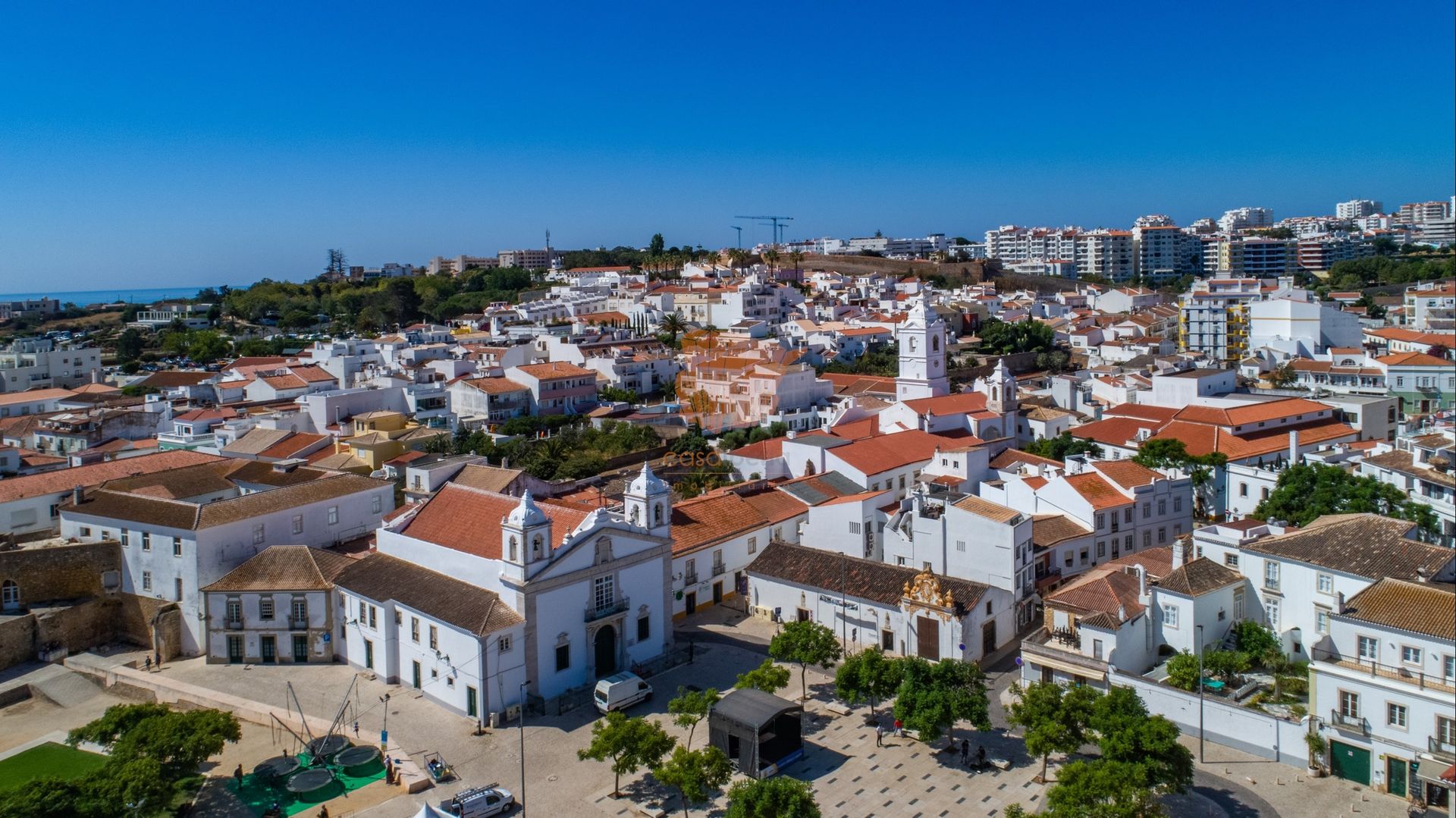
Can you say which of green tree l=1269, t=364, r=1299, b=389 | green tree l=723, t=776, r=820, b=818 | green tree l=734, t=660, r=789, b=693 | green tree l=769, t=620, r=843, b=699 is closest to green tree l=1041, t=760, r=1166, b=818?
green tree l=723, t=776, r=820, b=818

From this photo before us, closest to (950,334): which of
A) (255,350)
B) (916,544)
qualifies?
(916,544)

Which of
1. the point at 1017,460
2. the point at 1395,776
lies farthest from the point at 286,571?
the point at 1395,776

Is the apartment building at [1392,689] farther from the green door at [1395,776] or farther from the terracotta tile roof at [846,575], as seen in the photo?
the terracotta tile roof at [846,575]

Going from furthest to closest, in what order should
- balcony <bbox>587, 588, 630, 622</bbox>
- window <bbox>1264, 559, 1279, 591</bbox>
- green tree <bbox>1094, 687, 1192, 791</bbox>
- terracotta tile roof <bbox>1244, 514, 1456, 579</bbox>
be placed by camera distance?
balcony <bbox>587, 588, 630, 622</bbox> → window <bbox>1264, 559, 1279, 591</bbox> → terracotta tile roof <bbox>1244, 514, 1456, 579</bbox> → green tree <bbox>1094, 687, 1192, 791</bbox>

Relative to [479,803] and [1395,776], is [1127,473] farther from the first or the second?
[479,803]

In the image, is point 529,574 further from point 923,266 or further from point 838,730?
point 923,266

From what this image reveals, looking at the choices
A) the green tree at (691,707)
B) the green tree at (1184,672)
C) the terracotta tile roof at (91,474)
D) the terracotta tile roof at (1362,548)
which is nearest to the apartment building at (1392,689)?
the terracotta tile roof at (1362,548)

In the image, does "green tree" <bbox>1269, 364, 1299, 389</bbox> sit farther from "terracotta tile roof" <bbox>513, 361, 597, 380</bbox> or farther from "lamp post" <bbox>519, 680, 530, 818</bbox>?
"lamp post" <bbox>519, 680, 530, 818</bbox>
